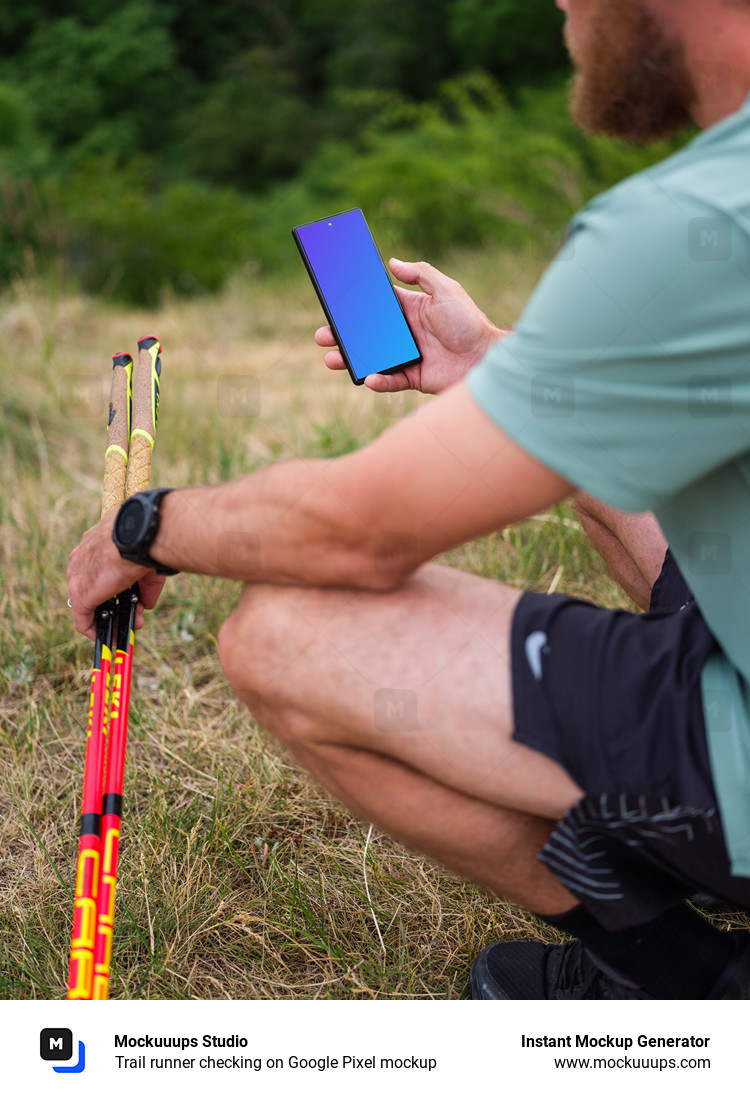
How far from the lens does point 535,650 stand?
45.3 inches

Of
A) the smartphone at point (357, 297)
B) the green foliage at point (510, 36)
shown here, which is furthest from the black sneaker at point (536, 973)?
the green foliage at point (510, 36)

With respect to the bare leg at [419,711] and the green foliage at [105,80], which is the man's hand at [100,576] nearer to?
the bare leg at [419,711]

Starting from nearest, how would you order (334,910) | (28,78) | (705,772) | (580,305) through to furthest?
(580,305), (705,772), (334,910), (28,78)

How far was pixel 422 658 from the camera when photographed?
1.17m

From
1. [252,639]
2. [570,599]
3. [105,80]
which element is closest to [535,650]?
[570,599]

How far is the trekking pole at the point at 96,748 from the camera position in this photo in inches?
45.2

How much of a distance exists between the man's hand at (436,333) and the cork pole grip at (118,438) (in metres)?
0.37

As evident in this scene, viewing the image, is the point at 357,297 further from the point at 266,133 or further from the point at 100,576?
the point at 266,133

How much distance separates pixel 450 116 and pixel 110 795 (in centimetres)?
1429

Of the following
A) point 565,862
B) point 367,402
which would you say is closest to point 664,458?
point 565,862

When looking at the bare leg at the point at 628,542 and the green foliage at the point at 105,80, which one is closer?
the bare leg at the point at 628,542

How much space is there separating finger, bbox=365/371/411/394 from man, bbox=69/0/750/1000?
0.58 meters

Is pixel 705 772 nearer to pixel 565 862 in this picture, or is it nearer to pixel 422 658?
pixel 565 862

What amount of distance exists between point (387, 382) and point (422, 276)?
0.70ft
